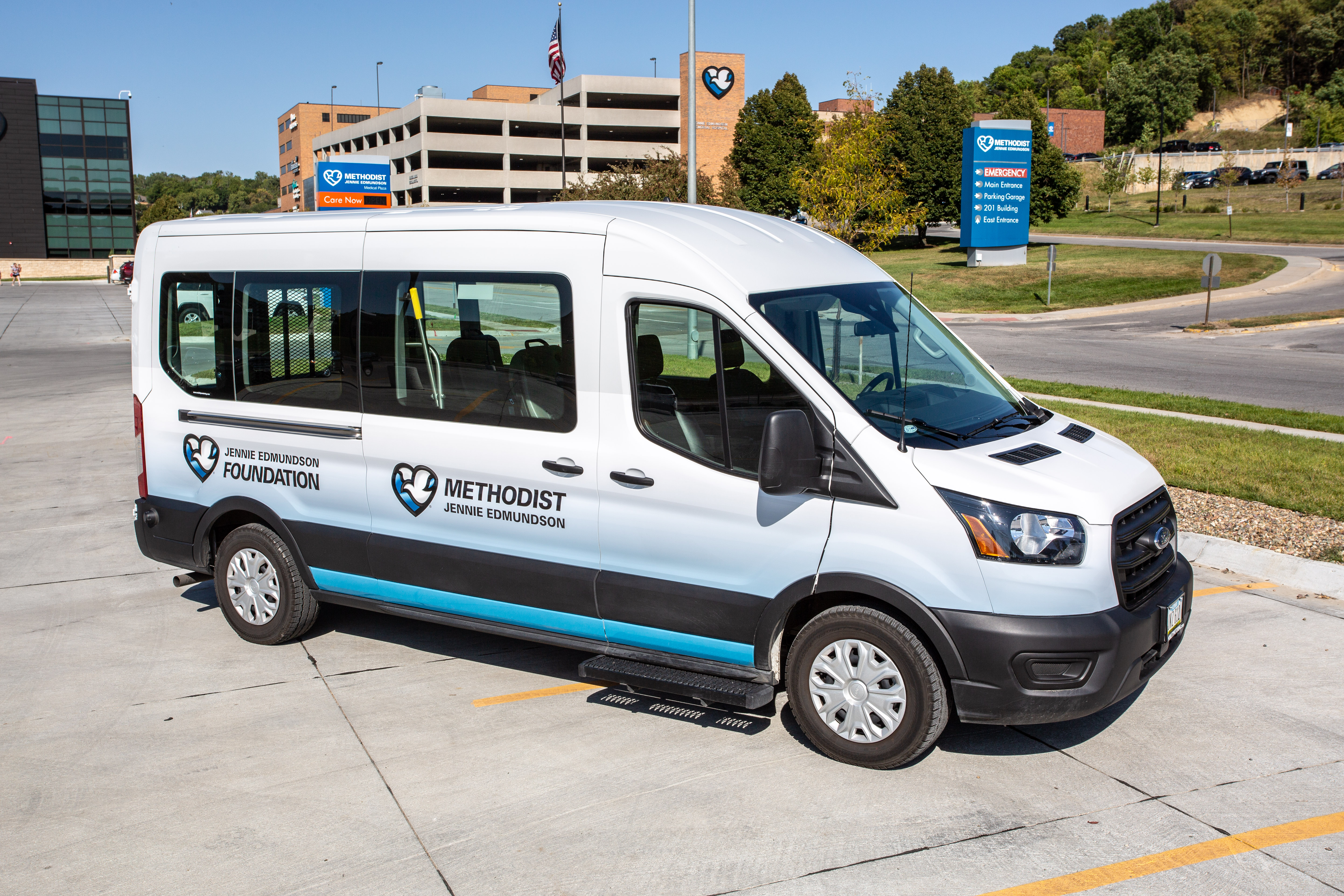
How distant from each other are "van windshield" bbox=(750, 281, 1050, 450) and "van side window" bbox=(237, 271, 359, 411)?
2.43 m

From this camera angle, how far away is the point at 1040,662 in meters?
4.31

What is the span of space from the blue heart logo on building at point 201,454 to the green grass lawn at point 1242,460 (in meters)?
7.14

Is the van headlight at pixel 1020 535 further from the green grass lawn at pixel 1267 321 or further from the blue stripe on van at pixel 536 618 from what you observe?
the green grass lawn at pixel 1267 321

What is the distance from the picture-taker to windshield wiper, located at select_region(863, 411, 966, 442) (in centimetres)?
464

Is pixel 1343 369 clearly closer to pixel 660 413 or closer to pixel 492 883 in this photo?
pixel 660 413

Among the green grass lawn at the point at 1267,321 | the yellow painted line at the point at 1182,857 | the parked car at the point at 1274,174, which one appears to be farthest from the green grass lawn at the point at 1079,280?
the parked car at the point at 1274,174

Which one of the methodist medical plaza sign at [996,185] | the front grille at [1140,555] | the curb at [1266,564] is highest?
the methodist medical plaza sign at [996,185]

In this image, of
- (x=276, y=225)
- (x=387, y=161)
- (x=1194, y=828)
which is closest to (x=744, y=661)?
(x=1194, y=828)

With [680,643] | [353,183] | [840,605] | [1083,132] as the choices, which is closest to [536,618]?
[680,643]

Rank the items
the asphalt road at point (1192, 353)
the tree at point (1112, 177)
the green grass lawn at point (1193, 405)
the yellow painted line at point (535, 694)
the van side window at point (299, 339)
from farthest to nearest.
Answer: the tree at point (1112, 177)
the asphalt road at point (1192, 353)
the green grass lawn at point (1193, 405)
the van side window at point (299, 339)
the yellow painted line at point (535, 694)

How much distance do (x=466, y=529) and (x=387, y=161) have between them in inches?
805

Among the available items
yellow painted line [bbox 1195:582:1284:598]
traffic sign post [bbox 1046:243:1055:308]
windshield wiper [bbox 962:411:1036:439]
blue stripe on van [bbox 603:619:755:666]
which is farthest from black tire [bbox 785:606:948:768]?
traffic sign post [bbox 1046:243:1055:308]

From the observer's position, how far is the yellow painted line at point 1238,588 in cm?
712

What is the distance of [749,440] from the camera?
473 centimetres
